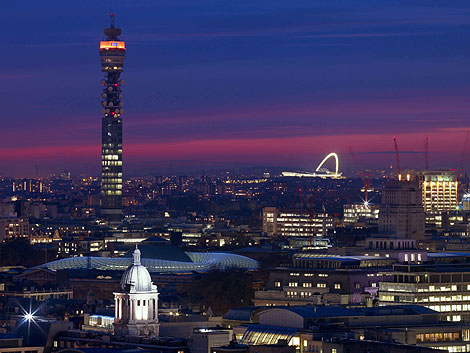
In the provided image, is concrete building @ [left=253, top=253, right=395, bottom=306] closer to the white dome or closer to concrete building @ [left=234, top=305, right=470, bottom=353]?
concrete building @ [left=234, top=305, right=470, bottom=353]

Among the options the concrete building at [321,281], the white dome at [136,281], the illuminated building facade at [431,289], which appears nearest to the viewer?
the white dome at [136,281]

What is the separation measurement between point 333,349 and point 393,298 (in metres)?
35.4

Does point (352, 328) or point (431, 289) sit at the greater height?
point (431, 289)

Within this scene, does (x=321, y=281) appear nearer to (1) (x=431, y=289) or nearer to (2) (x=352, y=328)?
(1) (x=431, y=289)

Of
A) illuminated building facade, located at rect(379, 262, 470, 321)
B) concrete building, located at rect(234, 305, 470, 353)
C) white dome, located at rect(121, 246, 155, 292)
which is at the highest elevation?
illuminated building facade, located at rect(379, 262, 470, 321)

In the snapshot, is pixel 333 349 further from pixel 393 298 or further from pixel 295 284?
pixel 295 284

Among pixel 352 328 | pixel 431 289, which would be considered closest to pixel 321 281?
pixel 431 289

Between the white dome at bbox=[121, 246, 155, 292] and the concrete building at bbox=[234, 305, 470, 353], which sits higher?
the white dome at bbox=[121, 246, 155, 292]

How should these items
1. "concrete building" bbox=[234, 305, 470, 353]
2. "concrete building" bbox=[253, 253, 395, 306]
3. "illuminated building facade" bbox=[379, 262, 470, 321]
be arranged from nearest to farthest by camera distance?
1. "concrete building" bbox=[234, 305, 470, 353]
2. "illuminated building facade" bbox=[379, 262, 470, 321]
3. "concrete building" bbox=[253, 253, 395, 306]

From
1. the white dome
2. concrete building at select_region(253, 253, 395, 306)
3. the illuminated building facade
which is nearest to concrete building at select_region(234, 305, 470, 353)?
the white dome

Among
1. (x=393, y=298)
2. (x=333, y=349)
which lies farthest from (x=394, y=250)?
(x=333, y=349)

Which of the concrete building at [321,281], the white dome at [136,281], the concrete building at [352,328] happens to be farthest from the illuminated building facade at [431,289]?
the white dome at [136,281]

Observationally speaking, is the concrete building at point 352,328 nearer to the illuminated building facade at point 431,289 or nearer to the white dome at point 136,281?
the white dome at point 136,281

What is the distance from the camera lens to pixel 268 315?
12494 cm
